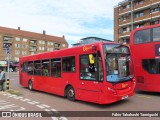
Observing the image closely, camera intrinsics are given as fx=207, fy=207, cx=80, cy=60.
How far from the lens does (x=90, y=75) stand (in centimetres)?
949

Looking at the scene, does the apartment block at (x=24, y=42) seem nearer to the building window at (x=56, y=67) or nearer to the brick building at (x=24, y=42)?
the brick building at (x=24, y=42)

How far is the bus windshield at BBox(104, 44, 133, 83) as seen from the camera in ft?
29.2

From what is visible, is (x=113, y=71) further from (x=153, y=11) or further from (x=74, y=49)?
(x=153, y=11)

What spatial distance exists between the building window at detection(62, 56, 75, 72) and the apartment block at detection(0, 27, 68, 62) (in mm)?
71078

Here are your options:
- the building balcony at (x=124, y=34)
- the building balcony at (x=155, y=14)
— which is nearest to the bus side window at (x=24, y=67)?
the building balcony at (x=155, y=14)

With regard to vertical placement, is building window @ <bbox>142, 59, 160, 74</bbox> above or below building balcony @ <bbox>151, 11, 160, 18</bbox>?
below

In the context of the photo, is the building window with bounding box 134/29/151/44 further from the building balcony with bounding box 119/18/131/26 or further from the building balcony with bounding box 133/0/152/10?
the building balcony with bounding box 119/18/131/26

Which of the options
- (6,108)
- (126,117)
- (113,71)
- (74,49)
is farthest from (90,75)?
(6,108)

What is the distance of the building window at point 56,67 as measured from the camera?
12039 millimetres

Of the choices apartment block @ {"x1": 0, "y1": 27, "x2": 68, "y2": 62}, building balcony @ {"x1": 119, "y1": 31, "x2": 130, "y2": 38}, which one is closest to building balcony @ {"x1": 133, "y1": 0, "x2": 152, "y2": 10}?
building balcony @ {"x1": 119, "y1": 31, "x2": 130, "y2": 38}

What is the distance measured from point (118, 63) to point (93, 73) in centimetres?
125

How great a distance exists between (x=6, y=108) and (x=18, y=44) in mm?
80628

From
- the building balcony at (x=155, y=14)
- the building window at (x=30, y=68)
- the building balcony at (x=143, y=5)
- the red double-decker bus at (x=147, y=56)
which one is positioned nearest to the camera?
the red double-decker bus at (x=147, y=56)

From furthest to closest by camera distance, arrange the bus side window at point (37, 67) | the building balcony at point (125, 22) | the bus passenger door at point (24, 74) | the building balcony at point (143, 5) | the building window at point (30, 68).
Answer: the building balcony at point (125, 22) < the building balcony at point (143, 5) < the bus passenger door at point (24, 74) < the building window at point (30, 68) < the bus side window at point (37, 67)
